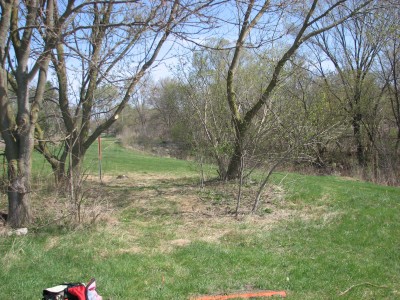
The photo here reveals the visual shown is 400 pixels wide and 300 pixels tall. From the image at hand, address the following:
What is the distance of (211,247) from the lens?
6.06 metres

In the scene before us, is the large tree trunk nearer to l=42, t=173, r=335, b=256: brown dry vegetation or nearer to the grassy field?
the grassy field

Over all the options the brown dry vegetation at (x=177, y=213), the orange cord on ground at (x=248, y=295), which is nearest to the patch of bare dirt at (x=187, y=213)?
the brown dry vegetation at (x=177, y=213)

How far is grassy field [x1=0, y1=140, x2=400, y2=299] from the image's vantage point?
4680 millimetres

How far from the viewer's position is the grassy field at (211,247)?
15.4ft

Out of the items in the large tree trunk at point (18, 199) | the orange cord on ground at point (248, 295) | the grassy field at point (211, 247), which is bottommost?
the orange cord on ground at point (248, 295)

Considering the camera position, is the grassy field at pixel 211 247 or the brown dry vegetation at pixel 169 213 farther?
the brown dry vegetation at pixel 169 213

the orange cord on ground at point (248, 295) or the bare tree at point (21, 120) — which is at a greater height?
the bare tree at point (21, 120)

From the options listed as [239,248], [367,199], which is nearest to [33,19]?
[239,248]

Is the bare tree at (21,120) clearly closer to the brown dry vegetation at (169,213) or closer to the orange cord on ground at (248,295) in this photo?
the brown dry vegetation at (169,213)

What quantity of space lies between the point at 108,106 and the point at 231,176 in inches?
150

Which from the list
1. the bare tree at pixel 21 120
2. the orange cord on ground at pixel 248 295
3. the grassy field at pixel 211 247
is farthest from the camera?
the bare tree at pixel 21 120

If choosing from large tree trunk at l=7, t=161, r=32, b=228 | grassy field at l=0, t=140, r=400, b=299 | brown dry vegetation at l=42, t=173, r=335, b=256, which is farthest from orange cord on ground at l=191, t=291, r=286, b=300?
large tree trunk at l=7, t=161, r=32, b=228

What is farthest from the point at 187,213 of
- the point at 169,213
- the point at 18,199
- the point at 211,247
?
the point at 18,199

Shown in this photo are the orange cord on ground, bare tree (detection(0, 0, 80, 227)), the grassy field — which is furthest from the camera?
bare tree (detection(0, 0, 80, 227))
